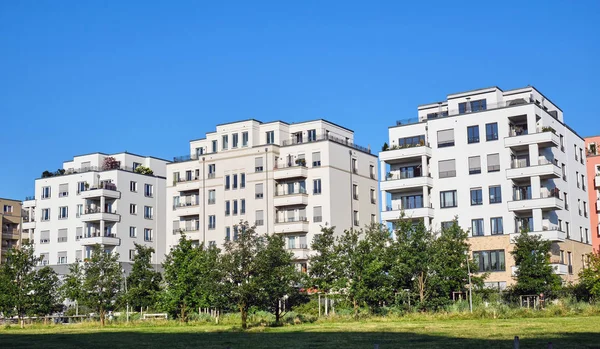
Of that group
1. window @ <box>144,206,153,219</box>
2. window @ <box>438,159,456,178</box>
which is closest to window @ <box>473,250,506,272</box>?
window @ <box>438,159,456,178</box>

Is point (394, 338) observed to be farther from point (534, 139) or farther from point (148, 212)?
point (148, 212)

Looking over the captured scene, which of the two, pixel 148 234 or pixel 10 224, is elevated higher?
pixel 10 224

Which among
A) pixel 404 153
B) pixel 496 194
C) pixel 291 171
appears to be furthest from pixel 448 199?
pixel 291 171

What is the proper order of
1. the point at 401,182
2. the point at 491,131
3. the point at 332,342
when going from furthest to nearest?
the point at 401,182 < the point at 491,131 < the point at 332,342

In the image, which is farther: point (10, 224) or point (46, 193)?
point (10, 224)

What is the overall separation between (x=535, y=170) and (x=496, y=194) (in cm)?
514

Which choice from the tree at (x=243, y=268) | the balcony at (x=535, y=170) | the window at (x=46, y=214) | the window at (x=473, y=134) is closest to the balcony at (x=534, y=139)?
the balcony at (x=535, y=170)

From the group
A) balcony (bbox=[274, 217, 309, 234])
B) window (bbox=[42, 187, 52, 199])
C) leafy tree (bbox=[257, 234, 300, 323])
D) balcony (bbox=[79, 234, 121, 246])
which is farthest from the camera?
window (bbox=[42, 187, 52, 199])

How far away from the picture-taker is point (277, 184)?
102m

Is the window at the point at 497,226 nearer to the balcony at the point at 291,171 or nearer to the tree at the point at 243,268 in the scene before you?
the balcony at the point at 291,171

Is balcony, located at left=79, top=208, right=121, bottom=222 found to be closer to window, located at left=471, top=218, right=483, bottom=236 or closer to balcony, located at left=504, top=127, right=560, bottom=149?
window, located at left=471, top=218, right=483, bottom=236

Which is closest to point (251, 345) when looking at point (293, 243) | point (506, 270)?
point (506, 270)

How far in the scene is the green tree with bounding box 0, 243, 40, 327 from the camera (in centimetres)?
7394

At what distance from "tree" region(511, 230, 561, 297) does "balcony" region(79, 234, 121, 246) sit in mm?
62322
